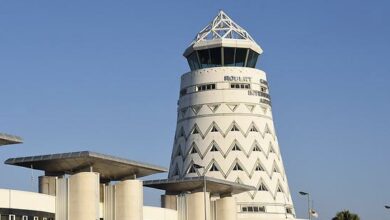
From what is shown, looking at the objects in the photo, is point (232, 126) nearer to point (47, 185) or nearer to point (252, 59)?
point (252, 59)

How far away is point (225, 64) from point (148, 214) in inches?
2259

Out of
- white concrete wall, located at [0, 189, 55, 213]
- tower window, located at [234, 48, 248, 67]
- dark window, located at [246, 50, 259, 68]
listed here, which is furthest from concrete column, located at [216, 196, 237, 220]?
dark window, located at [246, 50, 259, 68]

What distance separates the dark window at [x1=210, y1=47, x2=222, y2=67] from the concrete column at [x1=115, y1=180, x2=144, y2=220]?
60.3 meters

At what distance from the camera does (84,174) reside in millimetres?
68250

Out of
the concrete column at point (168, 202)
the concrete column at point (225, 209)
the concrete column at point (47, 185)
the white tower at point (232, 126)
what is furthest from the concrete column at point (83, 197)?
A: the white tower at point (232, 126)

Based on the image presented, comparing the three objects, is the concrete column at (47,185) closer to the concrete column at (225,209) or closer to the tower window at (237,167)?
the concrete column at (225,209)

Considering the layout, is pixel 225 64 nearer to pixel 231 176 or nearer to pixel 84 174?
pixel 231 176

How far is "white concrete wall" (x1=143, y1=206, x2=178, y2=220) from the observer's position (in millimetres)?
79312

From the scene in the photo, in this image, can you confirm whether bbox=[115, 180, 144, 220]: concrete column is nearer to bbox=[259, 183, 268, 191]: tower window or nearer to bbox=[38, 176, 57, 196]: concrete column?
bbox=[38, 176, 57, 196]: concrete column

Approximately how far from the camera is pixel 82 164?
225 feet

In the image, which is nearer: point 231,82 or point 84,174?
point 84,174

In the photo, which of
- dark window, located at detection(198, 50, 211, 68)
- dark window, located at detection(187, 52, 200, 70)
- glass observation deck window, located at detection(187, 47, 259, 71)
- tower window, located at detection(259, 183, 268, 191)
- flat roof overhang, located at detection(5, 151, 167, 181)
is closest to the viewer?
flat roof overhang, located at detection(5, 151, 167, 181)

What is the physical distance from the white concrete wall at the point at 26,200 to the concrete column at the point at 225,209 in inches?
1157

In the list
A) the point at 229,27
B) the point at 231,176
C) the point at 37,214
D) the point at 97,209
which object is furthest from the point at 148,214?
the point at 229,27
